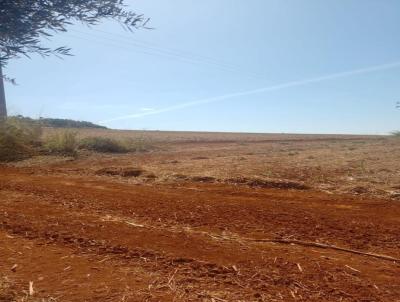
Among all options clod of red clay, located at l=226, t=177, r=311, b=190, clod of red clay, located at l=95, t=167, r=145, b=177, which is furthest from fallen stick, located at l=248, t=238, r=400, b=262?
clod of red clay, located at l=95, t=167, r=145, b=177

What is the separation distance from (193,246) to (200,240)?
252mm

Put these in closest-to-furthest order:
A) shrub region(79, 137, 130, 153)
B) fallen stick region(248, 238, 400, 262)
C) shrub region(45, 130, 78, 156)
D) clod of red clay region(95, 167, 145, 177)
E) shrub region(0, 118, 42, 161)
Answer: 1. fallen stick region(248, 238, 400, 262)
2. clod of red clay region(95, 167, 145, 177)
3. shrub region(0, 118, 42, 161)
4. shrub region(45, 130, 78, 156)
5. shrub region(79, 137, 130, 153)

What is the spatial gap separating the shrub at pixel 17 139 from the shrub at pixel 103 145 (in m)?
1.86

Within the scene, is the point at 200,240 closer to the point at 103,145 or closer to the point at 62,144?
the point at 62,144

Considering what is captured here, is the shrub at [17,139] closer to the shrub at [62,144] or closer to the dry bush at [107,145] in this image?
the shrub at [62,144]

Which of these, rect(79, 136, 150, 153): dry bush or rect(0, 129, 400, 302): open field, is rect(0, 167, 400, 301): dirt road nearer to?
rect(0, 129, 400, 302): open field

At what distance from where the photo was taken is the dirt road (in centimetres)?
409

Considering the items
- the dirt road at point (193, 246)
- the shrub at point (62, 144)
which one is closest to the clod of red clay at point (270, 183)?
the dirt road at point (193, 246)

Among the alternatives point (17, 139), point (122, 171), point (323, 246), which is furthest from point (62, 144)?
point (323, 246)

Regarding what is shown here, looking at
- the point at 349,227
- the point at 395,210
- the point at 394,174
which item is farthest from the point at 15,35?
the point at 394,174

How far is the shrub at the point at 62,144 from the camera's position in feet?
57.8

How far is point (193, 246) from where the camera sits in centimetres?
529

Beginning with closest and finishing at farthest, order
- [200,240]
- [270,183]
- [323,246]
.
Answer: [323,246] < [200,240] < [270,183]

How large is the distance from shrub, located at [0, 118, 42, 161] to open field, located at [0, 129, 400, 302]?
606cm
